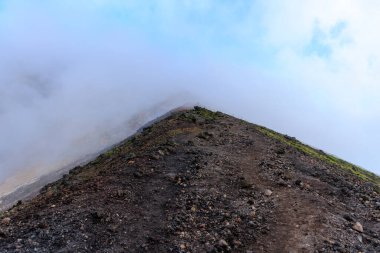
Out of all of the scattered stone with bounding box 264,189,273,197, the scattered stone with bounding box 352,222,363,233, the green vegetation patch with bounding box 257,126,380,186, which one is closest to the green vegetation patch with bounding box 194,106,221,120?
the green vegetation patch with bounding box 257,126,380,186

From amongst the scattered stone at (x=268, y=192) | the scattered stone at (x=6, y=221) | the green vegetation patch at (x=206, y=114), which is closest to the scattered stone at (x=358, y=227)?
the scattered stone at (x=268, y=192)

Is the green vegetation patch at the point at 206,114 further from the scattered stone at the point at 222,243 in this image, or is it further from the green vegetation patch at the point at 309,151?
the scattered stone at the point at 222,243

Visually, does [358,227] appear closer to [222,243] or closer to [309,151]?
[222,243]

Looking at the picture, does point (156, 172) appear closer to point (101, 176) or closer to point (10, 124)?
point (101, 176)

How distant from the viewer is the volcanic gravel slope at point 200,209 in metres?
24.7

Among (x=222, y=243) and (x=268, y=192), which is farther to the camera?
(x=268, y=192)

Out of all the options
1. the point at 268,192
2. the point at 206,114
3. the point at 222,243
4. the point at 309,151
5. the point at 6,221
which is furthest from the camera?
the point at 206,114

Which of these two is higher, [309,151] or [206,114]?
[206,114]

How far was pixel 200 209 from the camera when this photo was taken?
28.2 meters

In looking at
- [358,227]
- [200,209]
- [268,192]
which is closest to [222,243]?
[200,209]

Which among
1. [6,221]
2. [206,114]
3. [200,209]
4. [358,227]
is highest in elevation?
[206,114]

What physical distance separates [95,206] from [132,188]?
320cm

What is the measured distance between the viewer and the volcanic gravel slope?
80.9 ft

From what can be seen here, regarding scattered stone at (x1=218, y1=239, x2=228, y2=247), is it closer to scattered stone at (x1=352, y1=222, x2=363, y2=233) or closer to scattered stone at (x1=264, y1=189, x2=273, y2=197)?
scattered stone at (x1=264, y1=189, x2=273, y2=197)
